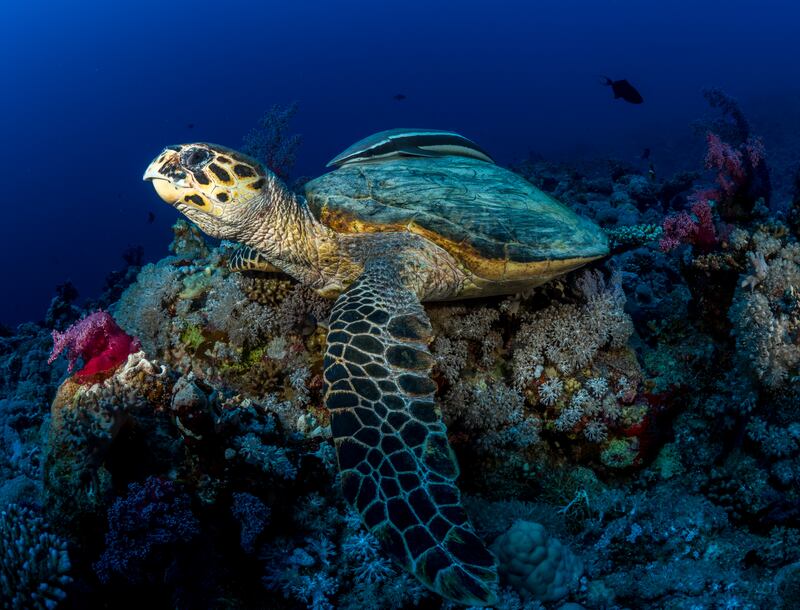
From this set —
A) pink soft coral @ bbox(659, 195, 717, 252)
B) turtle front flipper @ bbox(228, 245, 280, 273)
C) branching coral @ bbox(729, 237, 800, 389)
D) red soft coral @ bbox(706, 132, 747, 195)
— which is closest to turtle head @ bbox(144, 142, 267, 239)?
turtle front flipper @ bbox(228, 245, 280, 273)

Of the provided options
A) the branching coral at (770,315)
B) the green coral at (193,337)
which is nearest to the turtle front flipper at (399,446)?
the green coral at (193,337)

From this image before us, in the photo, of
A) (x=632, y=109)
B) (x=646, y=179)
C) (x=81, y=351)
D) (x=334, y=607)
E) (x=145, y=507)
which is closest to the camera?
(x=145, y=507)

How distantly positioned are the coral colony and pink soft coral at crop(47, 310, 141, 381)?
Result: 11 millimetres

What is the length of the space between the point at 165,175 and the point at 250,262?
2.70ft

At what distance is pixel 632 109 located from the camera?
204 ft

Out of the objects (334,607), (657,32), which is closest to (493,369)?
(334,607)

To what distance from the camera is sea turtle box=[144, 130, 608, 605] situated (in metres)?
1.55

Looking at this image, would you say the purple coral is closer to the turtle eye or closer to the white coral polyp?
the white coral polyp

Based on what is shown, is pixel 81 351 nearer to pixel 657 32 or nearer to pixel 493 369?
pixel 493 369

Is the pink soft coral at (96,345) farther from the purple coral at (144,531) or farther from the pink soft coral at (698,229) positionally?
the pink soft coral at (698,229)

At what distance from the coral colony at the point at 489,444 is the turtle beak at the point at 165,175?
0.81 metres

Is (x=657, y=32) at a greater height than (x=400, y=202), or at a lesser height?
greater

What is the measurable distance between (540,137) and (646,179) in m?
50.2

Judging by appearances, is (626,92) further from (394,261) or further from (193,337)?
(193,337)
